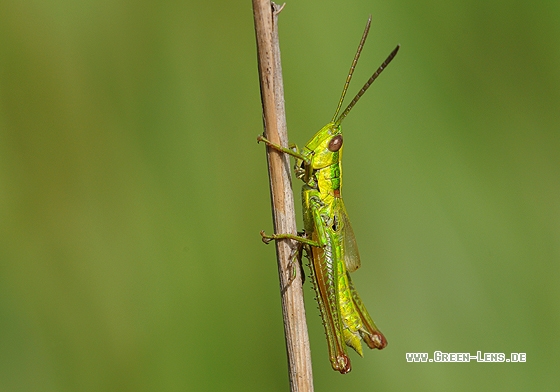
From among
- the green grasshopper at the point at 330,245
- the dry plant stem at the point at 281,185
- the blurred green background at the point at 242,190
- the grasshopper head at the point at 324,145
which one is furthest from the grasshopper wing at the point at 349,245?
the dry plant stem at the point at 281,185

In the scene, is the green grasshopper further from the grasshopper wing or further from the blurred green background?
the blurred green background

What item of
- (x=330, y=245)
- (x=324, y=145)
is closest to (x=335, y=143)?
(x=324, y=145)

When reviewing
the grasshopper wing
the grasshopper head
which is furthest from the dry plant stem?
the grasshopper wing

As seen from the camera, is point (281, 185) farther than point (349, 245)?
No

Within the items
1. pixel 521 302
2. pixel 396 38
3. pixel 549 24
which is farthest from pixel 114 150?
pixel 549 24

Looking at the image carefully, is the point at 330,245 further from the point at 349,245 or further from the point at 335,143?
the point at 335,143

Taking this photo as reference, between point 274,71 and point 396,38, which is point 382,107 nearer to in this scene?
point 396,38
